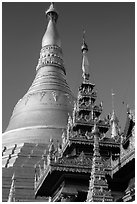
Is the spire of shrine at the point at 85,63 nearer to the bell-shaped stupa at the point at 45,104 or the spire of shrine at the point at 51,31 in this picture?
the bell-shaped stupa at the point at 45,104

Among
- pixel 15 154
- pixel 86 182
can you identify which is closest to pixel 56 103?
pixel 15 154

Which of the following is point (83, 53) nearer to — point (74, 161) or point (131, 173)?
point (74, 161)

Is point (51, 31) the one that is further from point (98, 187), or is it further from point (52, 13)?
point (98, 187)

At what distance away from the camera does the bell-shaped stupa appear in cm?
2444

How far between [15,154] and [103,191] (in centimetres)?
1526

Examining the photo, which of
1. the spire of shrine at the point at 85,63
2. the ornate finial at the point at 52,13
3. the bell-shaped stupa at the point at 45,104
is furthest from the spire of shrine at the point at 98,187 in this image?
the ornate finial at the point at 52,13

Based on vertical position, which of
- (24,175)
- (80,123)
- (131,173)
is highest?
(80,123)

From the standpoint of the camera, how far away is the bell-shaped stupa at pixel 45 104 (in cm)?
2444

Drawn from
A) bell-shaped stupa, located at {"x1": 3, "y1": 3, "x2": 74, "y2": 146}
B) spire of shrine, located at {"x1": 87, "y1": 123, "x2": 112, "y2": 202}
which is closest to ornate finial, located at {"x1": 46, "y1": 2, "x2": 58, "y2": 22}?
bell-shaped stupa, located at {"x1": 3, "y1": 3, "x2": 74, "y2": 146}

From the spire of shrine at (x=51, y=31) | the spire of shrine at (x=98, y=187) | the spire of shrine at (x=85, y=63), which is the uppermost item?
the spire of shrine at (x=51, y=31)

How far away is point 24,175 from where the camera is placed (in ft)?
61.6

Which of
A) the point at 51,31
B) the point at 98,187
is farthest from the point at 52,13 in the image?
the point at 98,187

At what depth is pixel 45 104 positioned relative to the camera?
89.5 ft

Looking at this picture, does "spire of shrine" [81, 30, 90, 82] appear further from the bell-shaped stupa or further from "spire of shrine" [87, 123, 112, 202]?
"spire of shrine" [87, 123, 112, 202]
